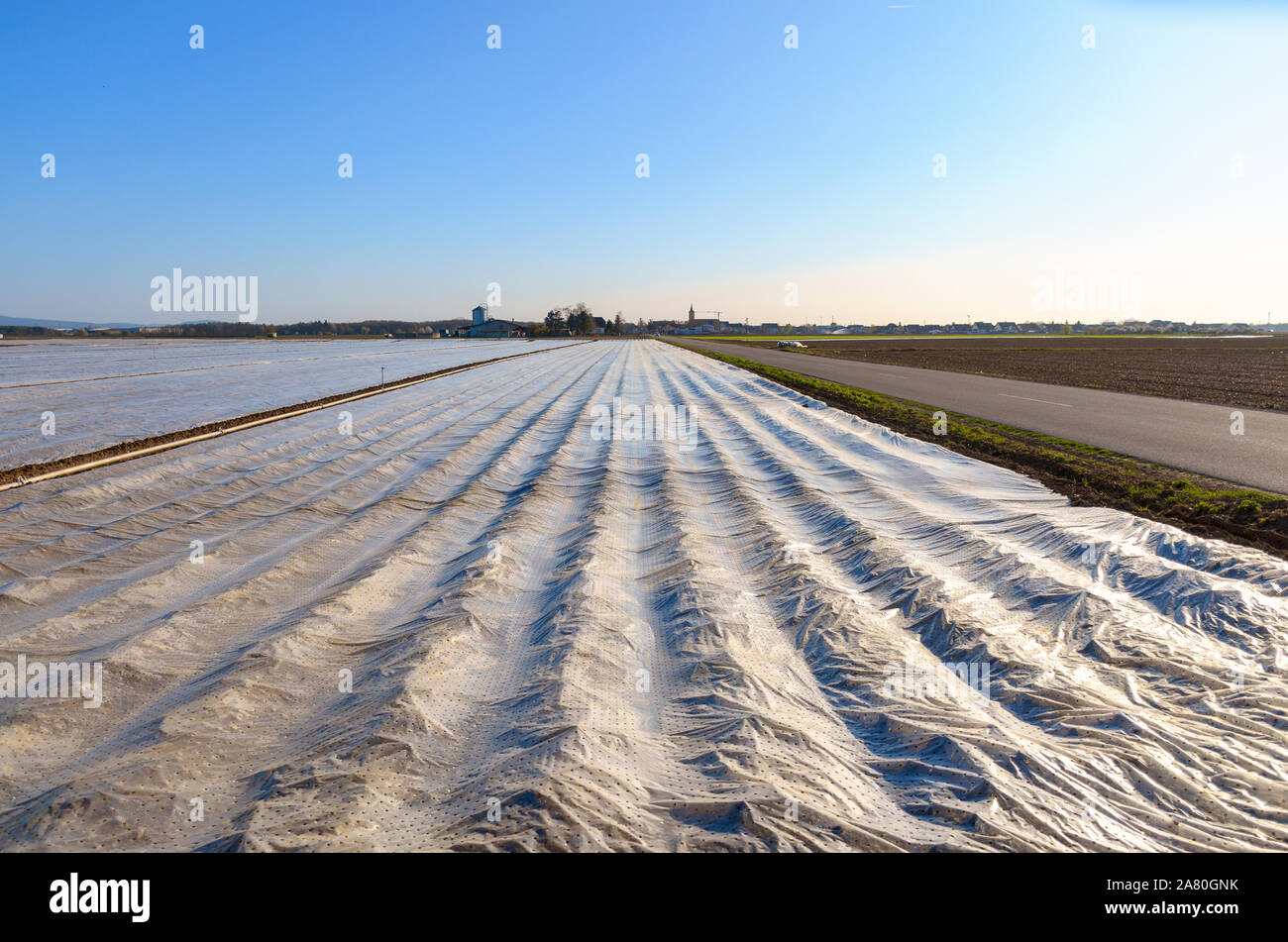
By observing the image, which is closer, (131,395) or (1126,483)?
(1126,483)

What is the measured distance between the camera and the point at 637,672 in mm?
4984

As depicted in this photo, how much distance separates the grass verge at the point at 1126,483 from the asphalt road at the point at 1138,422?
53cm

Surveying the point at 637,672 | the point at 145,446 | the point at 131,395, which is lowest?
the point at 637,672

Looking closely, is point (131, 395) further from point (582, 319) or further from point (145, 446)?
point (582, 319)

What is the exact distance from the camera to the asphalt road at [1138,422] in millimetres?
11031

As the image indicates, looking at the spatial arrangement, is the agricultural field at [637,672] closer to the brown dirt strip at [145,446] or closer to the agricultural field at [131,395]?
the brown dirt strip at [145,446]

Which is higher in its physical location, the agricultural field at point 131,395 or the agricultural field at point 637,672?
the agricultural field at point 131,395

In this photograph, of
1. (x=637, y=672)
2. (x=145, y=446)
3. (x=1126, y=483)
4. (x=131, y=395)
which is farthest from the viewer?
(x=131, y=395)

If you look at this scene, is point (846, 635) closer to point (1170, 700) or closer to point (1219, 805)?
point (1170, 700)

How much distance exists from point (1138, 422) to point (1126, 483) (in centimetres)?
750

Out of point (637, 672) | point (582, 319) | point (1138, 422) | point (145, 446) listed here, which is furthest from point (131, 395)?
point (582, 319)

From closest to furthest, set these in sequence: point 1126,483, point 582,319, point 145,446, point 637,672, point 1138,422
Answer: point 637,672
point 1126,483
point 145,446
point 1138,422
point 582,319

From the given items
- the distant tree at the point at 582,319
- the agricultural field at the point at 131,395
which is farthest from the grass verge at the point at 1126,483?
the distant tree at the point at 582,319
